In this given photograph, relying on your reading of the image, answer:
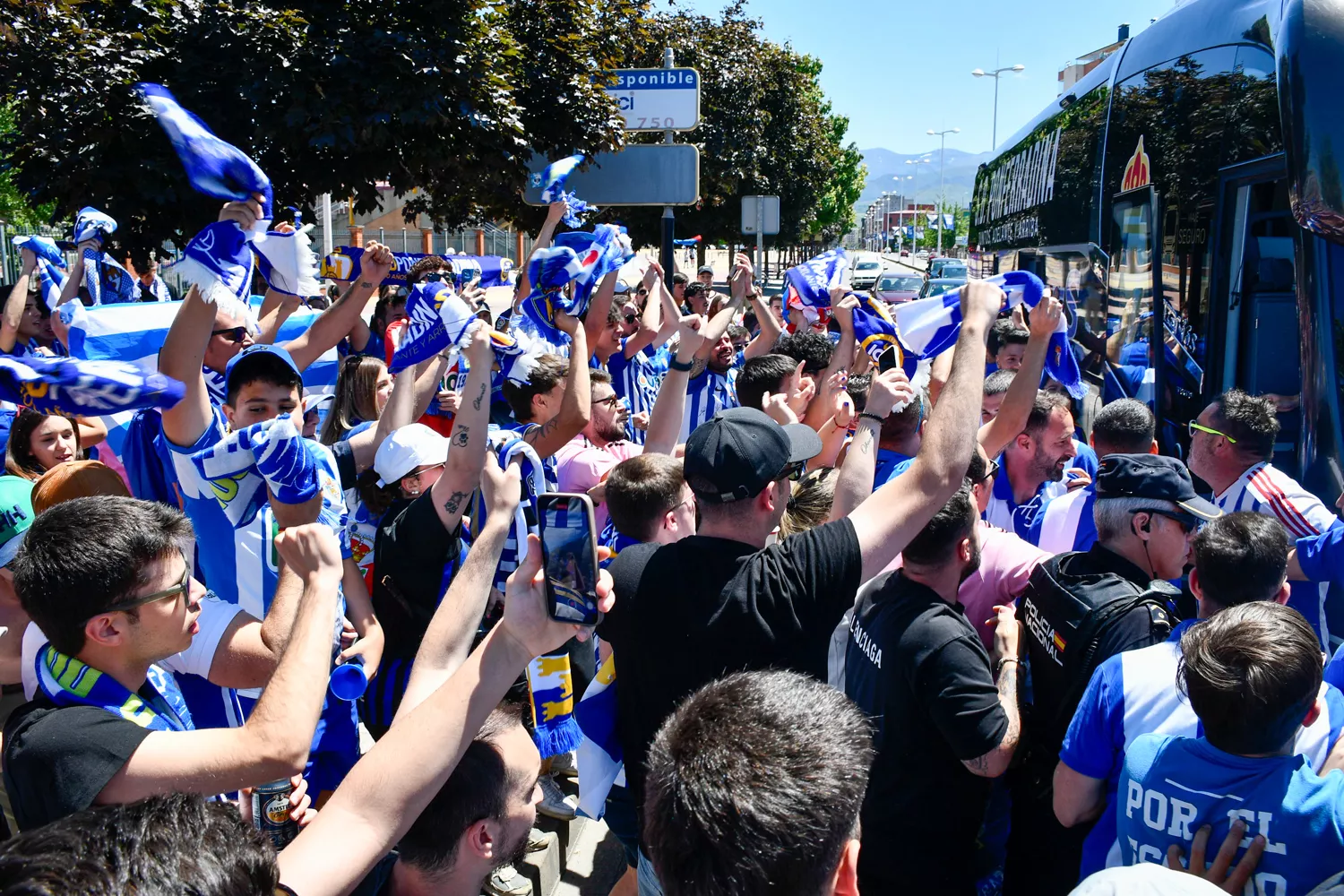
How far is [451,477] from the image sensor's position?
3.16m

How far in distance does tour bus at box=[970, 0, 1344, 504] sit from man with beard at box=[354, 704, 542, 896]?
4.26m

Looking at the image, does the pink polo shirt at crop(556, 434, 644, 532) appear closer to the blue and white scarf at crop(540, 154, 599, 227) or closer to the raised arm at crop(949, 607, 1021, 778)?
the raised arm at crop(949, 607, 1021, 778)

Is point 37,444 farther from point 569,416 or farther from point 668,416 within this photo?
point 668,416

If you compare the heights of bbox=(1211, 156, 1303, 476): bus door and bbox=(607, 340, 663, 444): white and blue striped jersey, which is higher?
bbox=(1211, 156, 1303, 476): bus door

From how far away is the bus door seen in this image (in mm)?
5539

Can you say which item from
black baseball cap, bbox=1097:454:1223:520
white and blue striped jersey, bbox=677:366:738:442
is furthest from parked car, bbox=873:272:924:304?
black baseball cap, bbox=1097:454:1223:520

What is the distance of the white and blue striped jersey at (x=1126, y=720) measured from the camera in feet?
7.49

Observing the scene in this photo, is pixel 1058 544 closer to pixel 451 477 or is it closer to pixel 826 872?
pixel 451 477

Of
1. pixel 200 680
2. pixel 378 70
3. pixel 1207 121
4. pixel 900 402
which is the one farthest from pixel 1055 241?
pixel 200 680

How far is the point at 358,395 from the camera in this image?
4957 mm

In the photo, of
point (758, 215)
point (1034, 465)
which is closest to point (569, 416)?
point (1034, 465)

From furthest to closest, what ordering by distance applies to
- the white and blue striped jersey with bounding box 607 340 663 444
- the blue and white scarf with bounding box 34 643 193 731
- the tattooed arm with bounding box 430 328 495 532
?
the white and blue striped jersey with bounding box 607 340 663 444 < the tattooed arm with bounding box 430 328 495 532 < the blue and white scarf with bounding box 34 643 193 731

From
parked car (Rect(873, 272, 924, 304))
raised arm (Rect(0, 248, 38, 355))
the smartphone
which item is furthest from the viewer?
parked car (Rect(873, 272, 924, 304))

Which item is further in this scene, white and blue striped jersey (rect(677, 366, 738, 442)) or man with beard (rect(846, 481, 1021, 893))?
white and blue striped jersey (rect(677, 366, 738, 442))
